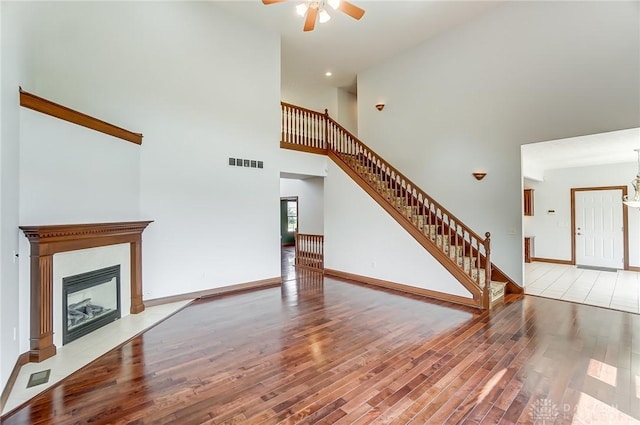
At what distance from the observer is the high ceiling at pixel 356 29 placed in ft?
18.0

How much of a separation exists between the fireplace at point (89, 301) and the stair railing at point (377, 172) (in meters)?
4.04

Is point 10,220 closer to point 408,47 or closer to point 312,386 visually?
point 312,386

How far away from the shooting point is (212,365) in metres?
2.88

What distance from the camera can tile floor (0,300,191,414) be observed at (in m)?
2.43

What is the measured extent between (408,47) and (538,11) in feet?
8.68

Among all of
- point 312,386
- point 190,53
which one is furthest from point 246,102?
point 312,386

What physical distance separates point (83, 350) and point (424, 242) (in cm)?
498

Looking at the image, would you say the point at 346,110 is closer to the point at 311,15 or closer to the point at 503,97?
the point at 503,97

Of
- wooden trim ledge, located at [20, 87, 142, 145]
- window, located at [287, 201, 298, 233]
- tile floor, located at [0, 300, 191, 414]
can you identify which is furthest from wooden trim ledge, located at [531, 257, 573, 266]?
wooden trim ledge, located at [20, 87, 142, 145]

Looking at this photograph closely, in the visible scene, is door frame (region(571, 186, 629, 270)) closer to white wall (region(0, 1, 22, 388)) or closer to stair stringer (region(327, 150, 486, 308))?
stair stringer (region(327, 150, 486, 308))

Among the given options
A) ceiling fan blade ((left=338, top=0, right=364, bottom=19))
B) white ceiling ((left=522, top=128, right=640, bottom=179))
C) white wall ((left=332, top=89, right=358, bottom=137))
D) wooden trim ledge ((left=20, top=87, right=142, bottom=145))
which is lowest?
wooden trim ledge ((left=20, top=87, right=142, bottom=145))

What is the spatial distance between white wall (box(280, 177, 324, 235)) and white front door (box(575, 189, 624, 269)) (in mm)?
7006

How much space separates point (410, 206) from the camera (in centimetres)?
618

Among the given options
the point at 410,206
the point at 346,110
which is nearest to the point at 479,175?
the point at 410,206
